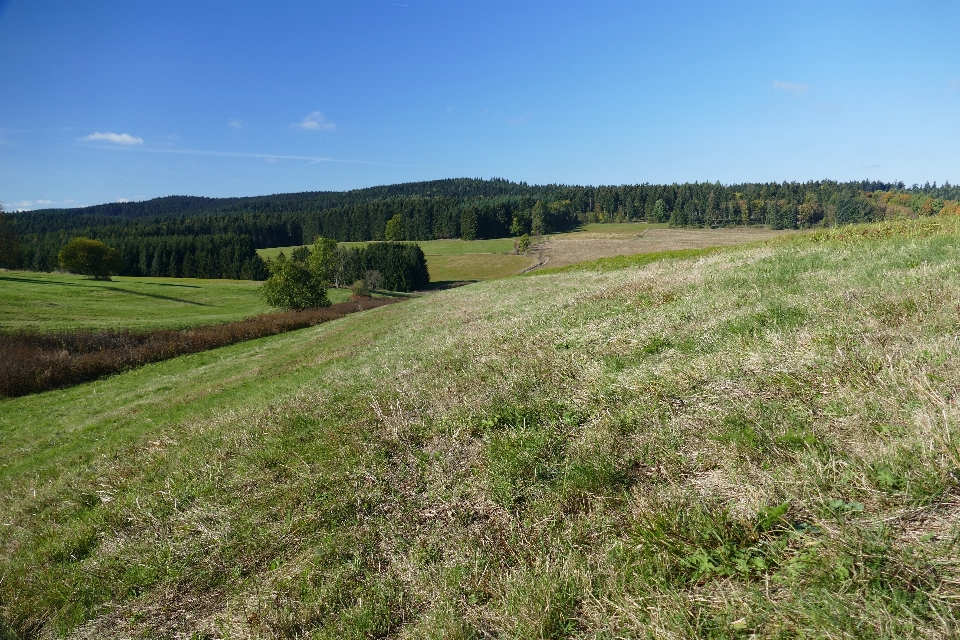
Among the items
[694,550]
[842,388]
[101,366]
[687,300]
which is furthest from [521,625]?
[101,366]

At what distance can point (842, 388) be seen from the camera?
174 inches

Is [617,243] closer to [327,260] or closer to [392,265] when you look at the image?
[392,265]

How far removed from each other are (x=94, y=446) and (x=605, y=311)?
14880 mm

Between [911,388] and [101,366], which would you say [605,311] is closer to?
[911,388]

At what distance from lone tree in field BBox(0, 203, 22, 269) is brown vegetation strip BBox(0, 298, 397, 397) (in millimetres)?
48698

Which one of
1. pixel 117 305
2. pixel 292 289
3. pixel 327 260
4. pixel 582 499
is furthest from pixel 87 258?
pixel 582 499

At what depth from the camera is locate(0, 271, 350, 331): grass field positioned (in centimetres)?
3950

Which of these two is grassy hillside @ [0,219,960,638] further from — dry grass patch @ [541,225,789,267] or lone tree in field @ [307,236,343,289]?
lone tree in field @ [307,236,343,289]

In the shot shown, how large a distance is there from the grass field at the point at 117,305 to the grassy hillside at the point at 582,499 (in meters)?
37.6

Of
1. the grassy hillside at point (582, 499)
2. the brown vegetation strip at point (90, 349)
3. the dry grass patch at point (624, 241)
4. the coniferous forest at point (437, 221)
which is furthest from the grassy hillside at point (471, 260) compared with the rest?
the grassy hillside at point (582, 499)

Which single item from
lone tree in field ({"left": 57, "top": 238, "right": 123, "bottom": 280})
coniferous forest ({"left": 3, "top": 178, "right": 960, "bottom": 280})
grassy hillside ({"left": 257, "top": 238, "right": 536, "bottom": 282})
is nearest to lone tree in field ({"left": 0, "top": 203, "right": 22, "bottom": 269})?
lone tree in field ({"left": 57, "top": 238, "right": 123, "bottom": 280})

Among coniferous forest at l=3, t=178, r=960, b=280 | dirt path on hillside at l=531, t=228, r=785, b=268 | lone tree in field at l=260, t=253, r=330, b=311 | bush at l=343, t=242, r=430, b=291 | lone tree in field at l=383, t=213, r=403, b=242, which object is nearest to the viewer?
lone tree in field at l=260, t=253, r=330, b=311

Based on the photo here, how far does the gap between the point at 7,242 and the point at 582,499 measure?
3696 inches

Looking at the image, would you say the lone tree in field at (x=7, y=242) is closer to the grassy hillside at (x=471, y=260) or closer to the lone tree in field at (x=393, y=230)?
the grassy hillside at (x=471, y=260)
